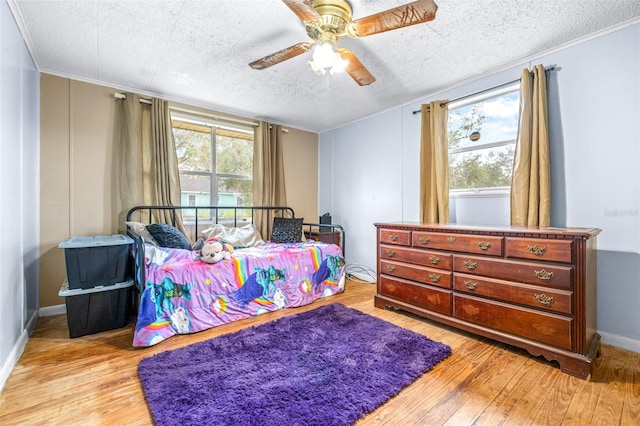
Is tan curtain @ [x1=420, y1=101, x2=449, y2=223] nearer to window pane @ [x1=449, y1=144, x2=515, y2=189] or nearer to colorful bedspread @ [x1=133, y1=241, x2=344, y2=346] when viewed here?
window pane @ [x1=449, y1=144, x2=515, y2=189]

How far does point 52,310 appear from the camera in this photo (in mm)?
2531

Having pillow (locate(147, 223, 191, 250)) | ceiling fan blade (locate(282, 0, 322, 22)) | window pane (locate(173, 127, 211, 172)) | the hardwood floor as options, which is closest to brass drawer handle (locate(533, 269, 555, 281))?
the hardwood floor

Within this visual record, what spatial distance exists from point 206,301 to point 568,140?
122 inches

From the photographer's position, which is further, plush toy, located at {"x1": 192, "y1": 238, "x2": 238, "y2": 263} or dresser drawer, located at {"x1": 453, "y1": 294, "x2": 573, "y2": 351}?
plush toy, located at {"x1": 192, "y1": 238, "x2": 238, "y2": 263}

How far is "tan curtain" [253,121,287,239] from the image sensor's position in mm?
3820

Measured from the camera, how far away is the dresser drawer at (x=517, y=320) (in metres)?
1.64

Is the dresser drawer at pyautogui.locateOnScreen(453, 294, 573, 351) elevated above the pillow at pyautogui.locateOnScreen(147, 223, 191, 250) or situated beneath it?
situated beneath

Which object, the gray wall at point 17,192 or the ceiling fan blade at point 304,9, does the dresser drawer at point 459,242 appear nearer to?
the ceiling fan blade at point 304,9

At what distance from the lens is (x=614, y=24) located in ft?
6.29

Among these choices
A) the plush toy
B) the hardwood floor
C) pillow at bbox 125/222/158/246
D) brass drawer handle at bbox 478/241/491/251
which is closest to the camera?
the hardwood floor

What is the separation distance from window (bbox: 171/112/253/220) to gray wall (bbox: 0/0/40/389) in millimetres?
1253

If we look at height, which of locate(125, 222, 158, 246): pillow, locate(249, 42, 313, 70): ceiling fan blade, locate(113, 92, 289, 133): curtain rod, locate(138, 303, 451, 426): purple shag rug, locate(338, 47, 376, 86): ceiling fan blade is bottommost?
locate(138, 303, 451, 426): purple shag rug

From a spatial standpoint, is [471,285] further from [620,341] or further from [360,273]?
[360,273]

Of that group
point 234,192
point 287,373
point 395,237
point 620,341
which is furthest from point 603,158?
point 234,192
